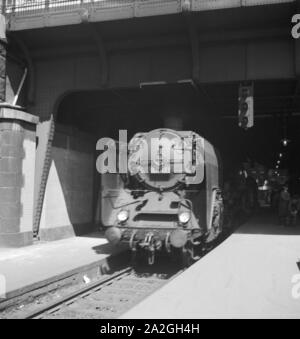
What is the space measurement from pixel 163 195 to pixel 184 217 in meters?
1.00

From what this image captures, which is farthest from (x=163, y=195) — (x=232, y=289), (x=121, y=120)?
(x=121, y=120)

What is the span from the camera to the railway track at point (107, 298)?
661 centimetres

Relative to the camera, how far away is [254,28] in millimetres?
10625

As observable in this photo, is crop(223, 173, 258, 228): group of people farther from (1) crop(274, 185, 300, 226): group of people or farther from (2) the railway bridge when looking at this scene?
(2) the railway bridge

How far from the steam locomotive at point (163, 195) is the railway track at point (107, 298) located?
1.90 ft

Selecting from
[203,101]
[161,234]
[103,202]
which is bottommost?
[161,234]

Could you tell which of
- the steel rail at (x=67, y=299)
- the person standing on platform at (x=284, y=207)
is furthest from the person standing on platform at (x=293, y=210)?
the steel rail at (x=67, y=299)

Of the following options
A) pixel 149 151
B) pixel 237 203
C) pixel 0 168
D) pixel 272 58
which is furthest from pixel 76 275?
pixel 237 203

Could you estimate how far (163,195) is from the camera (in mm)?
9648

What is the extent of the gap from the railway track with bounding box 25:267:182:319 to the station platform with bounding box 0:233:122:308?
53cm

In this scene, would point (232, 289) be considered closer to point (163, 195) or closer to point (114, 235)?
point (114, 235)

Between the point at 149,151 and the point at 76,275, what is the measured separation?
10.9ft
